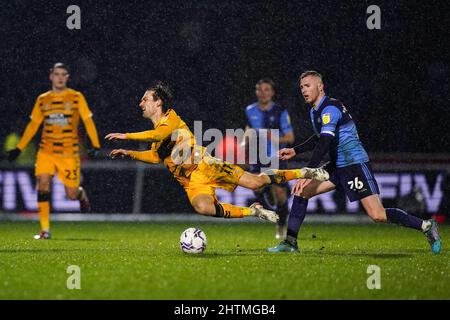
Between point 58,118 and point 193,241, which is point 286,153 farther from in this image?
point 58,118

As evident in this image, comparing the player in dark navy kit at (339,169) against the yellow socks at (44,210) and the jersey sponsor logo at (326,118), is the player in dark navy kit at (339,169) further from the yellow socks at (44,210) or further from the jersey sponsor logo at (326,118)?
the yellow socks at (44,210)

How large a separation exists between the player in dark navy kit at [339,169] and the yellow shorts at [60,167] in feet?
13.5

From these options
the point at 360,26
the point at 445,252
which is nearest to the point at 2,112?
the point at 360,26

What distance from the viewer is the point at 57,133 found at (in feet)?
40.0

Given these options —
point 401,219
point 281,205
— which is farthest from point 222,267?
point 281,205

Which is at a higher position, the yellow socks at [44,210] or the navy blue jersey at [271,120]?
the navy blue jersey at [271,120]

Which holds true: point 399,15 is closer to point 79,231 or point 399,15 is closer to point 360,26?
point 360,26

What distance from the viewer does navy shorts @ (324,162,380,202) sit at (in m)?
8.86

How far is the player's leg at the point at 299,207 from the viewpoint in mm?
9180

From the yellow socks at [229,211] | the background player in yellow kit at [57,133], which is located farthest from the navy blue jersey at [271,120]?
the yellow socks at [229,211]

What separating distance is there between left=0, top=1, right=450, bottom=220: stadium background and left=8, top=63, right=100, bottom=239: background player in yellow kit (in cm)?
773

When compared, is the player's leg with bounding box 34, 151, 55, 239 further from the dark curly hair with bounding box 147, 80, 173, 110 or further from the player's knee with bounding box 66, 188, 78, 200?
the dark curly hair with bounding box 147, 80, 173, 110

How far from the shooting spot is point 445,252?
31.2ft
